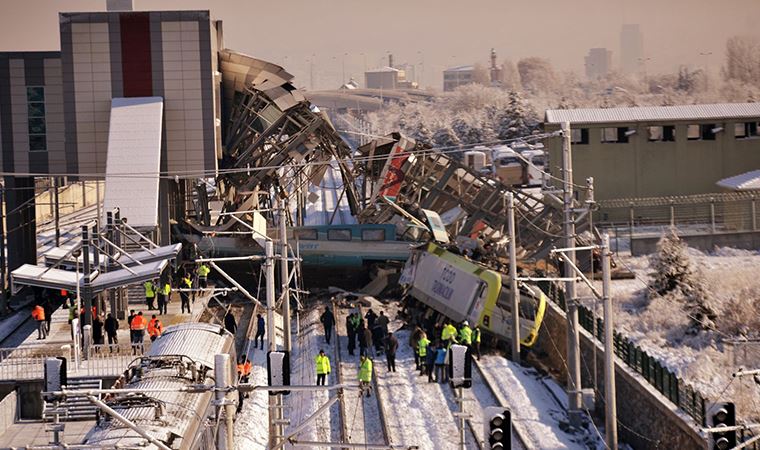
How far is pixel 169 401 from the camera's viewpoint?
21703 mm

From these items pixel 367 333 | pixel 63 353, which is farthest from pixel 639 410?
pixel 63 353

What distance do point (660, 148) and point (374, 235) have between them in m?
20.8

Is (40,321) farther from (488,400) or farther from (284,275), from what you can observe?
(488,400)

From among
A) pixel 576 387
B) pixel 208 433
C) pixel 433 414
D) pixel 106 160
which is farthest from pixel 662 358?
pixel 106 160

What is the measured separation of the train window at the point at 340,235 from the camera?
163ft

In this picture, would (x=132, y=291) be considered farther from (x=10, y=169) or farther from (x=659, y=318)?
(x=659, y=318)

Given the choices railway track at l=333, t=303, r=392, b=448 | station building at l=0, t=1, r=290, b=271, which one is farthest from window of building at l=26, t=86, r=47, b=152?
railway track at l=333, t=303, r=392, b=448

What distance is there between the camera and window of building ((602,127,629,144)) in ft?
207

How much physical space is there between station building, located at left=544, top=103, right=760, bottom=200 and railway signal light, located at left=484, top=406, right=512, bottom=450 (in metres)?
45.8

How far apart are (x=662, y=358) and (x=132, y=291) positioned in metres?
21.2

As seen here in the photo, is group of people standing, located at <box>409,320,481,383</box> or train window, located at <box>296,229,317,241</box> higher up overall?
train window, located at <box>296,229,317,241</box>

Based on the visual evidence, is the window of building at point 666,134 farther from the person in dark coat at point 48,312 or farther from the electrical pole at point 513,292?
the person in dark coat at point 48,312

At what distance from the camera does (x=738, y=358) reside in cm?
3291

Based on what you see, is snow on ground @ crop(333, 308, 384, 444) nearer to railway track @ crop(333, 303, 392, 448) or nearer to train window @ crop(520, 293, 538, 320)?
railway track @ crop(333, 303, 392, 448)
